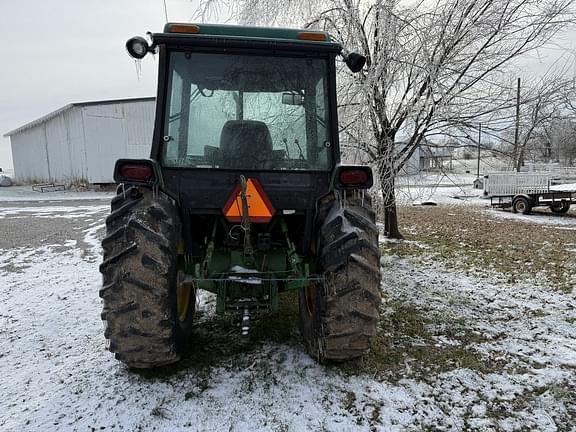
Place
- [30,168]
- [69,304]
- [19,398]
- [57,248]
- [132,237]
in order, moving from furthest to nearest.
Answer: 1. [30,168]
2. [57,248]
3. [69,304]
4. [19,398]
5. [132,237]

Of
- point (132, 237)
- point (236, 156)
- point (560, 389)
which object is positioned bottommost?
point (560, 389)

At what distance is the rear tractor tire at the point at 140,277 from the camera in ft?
8.27

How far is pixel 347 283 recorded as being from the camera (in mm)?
2682

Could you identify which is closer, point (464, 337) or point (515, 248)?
point (464, 337)

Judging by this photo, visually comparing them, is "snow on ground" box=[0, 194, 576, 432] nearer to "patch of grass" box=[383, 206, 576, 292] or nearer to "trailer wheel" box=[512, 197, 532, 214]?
"patch of grass" box=[383, 206, 576, 292]

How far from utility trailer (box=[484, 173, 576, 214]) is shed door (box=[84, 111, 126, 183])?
1772 centimetres

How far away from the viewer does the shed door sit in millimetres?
21344

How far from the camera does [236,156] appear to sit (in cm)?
288

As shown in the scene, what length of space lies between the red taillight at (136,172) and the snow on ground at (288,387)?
56.4 inches

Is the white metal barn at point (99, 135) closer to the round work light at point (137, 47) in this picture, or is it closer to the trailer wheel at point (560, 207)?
the trailer wheel at point (560, 207)

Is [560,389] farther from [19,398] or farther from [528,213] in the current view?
[528,213]

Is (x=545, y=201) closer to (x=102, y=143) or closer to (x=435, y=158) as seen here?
(x=435, y=158)

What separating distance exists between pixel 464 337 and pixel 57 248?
7.35m

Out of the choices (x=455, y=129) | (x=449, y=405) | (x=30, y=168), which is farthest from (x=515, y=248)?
(x=30, y=168)
